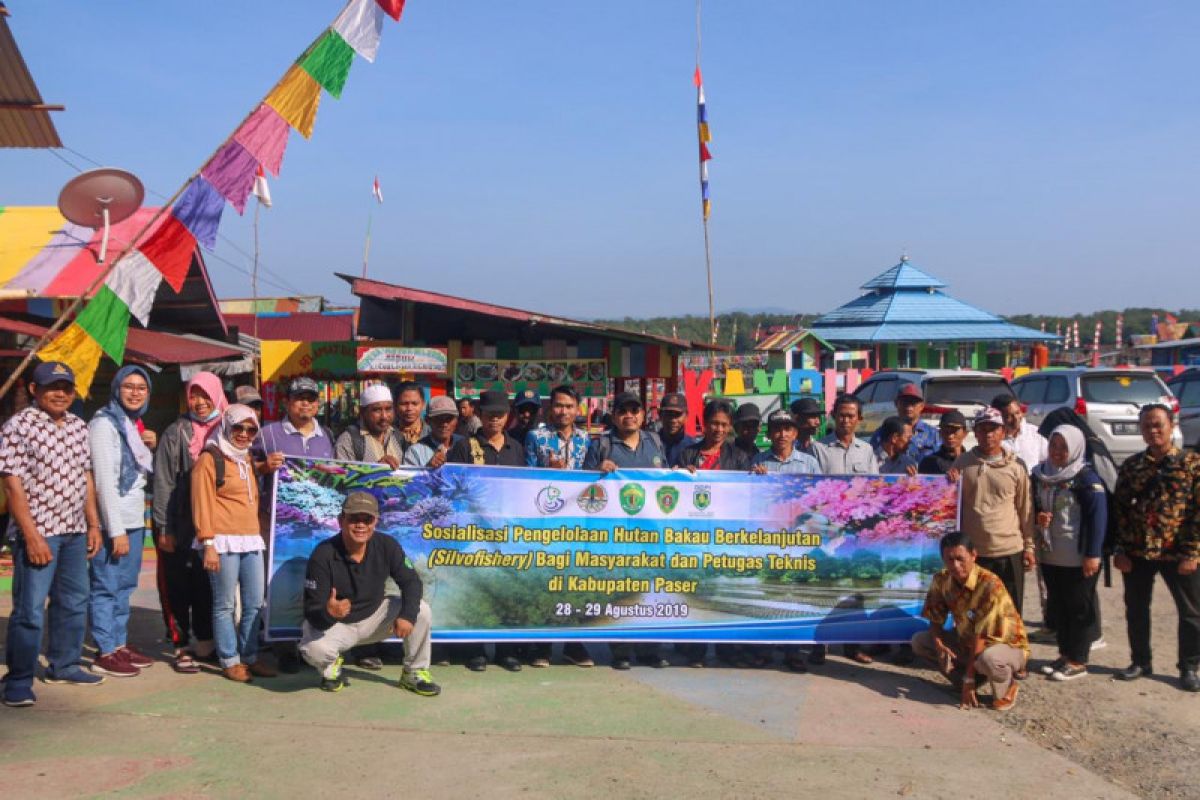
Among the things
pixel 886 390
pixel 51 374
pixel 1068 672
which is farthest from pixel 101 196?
pixel 886 390

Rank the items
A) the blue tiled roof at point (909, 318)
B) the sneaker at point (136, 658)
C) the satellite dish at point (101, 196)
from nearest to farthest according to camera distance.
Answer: the sneaker at point (136, 658) → the satellite dish at point (101, 196) → the blue tiled roof at point (909, 318)

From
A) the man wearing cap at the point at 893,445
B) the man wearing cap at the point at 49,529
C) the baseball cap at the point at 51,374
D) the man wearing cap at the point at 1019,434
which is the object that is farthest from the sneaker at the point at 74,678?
the man wearing cap at the point at 1019,434

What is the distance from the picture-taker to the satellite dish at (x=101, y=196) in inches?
329

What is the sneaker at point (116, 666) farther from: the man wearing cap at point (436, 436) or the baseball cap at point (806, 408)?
the baseball cap at point (806, 408)

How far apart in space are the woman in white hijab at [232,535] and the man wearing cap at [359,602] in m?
0.44

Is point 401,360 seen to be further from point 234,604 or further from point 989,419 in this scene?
point 989,419

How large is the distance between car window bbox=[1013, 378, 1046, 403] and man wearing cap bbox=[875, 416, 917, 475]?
917 cm

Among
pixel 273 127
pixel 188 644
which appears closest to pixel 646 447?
pixel 188 644

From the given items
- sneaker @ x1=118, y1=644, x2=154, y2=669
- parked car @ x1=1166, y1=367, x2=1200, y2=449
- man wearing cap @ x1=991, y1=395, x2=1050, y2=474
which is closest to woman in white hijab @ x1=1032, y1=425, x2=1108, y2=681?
man wearing cap @ x1=991, y1=395, x2=1050, y2=474

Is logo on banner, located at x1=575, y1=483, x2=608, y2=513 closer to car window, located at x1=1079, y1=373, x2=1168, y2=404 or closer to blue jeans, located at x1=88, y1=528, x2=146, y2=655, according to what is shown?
blue jeans, located at x1=88, y1=528, x2=146, y2=655

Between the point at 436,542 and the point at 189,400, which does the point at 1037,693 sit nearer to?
the point at 436,542

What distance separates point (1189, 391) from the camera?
16.3 metres

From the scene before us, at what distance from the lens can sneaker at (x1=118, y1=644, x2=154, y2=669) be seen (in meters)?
5.51

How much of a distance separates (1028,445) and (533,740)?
429 centimetres
